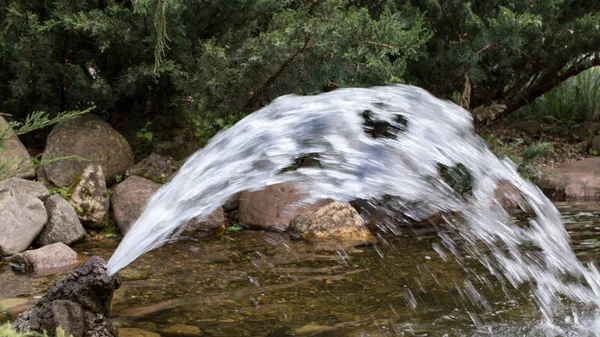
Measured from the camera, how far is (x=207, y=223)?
6.11 metres

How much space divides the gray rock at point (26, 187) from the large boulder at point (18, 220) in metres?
0.07

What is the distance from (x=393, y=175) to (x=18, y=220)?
113 inches

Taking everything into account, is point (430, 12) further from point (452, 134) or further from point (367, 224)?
point (452, 134)

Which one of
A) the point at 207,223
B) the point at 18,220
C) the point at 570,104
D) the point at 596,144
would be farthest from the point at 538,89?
the point at 18,220

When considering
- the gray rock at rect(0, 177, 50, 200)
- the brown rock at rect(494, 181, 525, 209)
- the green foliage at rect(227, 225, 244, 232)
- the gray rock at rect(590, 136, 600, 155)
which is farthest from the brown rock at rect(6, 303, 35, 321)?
the gray rock at rect(590, 136, 600, 155)

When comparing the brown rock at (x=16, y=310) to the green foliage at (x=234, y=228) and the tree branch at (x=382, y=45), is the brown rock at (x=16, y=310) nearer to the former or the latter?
the green foliage at (x=234, y=228)

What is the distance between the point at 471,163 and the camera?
4.61 metres

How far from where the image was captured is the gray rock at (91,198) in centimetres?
589

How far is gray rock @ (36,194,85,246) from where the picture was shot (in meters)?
5.48

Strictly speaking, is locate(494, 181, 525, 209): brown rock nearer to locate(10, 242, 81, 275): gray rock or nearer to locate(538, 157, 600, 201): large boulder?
locate(538, 157, 600, 201): large boulder

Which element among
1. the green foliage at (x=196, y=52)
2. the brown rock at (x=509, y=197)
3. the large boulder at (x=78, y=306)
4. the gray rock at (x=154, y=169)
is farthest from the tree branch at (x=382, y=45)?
the large boulder at (x=78, y=306)

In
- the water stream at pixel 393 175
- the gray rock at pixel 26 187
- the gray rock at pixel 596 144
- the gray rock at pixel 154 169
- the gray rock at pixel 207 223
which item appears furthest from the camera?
the gray rock at pixel 596 144

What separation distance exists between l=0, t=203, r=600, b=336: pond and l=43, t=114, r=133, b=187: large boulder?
0.95m

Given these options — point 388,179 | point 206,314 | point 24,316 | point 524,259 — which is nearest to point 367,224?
point 388,179
